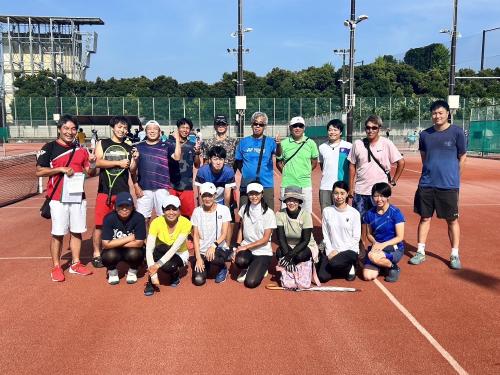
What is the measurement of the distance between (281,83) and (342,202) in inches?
2526

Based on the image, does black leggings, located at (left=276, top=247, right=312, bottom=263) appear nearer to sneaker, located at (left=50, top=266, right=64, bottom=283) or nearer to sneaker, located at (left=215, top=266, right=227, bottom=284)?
sneaker, located at (left=215, top=266, right=227, bottom=284)

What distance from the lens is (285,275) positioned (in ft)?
17.9

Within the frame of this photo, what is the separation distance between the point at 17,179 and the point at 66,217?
1280 cm

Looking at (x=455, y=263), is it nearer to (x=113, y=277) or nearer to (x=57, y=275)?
(x=113, y=277)

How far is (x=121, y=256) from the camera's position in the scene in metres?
5.55

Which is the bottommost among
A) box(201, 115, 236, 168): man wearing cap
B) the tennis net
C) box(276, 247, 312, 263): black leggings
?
the tennis net

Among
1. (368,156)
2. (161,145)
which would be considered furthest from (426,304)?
(161,145)

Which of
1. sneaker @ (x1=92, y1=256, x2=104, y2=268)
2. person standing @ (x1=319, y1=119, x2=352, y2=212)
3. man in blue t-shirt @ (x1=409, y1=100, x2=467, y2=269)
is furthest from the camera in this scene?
person standing @ (x1=319, y1=119, x2=352, y2=212)

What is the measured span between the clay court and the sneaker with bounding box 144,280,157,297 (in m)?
0.11

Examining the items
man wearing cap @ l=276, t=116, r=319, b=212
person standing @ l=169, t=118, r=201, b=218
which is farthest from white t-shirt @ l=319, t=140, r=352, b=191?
person standing @ l=169, t=118, r=201, b=218

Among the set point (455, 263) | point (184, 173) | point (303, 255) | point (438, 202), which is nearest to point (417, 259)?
point (455, 263)

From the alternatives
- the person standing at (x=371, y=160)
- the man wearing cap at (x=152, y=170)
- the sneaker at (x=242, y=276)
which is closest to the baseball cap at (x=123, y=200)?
the man wearing cap at (x=152, y=170)

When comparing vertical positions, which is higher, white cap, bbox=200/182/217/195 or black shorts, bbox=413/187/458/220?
white cap, bbox=200/182/217/195

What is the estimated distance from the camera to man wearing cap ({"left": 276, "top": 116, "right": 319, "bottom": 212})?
645cm
